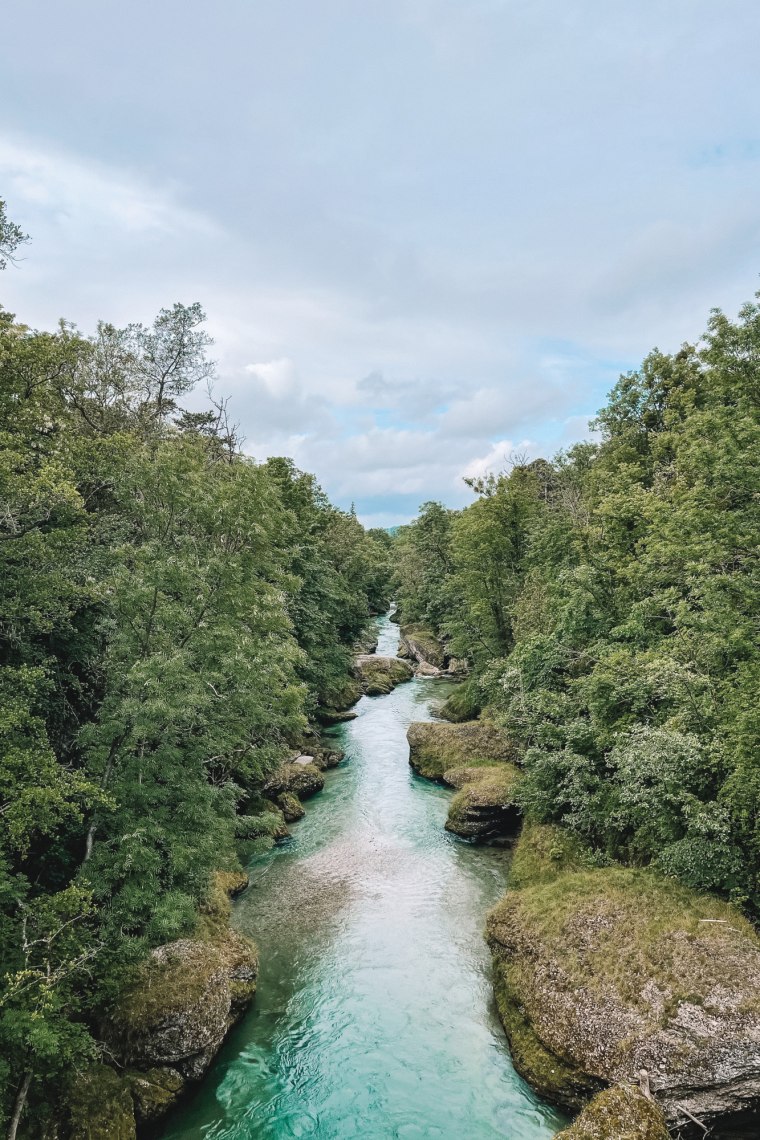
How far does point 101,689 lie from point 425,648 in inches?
1531

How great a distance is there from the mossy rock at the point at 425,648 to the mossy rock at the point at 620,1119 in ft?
137

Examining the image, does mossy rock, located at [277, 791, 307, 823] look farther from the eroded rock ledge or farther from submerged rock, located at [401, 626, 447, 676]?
submerged rock, located at [401, 626, 447, 676]

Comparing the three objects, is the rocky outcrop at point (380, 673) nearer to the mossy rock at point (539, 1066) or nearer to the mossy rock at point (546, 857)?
the mossy rock at point (546, 857)

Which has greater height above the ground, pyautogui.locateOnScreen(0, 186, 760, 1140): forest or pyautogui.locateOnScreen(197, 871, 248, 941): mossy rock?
pyautogui.locateOnScreen(0, 186, 760, 1140): forest

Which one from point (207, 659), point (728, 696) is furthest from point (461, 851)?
point (207, 659)

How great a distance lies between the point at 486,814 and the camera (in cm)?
2119

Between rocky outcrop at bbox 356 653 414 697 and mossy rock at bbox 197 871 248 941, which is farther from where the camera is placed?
rocky outcrop at bbox 356 653 414 697

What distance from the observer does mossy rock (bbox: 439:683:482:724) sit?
3288 centimetres

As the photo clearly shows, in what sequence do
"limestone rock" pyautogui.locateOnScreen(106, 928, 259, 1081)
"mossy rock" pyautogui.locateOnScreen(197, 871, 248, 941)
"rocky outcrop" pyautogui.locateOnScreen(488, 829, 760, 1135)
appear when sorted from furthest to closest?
1. "mossy rock" pyautogui.locateOnScreen(197, 871, 248, 941)
2. "limestone rock" pyautogui.locateOnScreen(106, 928, 259, 1081)
3. "rocky outcrop" pyautogui.locateOnScreen(488, 829, 760, 1135)

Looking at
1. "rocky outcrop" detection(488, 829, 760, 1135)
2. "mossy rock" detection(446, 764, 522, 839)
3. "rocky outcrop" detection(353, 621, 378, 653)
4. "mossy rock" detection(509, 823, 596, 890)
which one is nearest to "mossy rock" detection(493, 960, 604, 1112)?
"rocky outcrop" detection(488, 829, 760, 1135)

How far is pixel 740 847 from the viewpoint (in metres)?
12.9

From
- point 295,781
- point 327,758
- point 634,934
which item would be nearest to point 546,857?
point 634,934

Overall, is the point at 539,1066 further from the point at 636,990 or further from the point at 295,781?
the point at 295,781

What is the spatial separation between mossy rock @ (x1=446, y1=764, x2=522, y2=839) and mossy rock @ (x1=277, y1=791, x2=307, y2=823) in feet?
19.7
